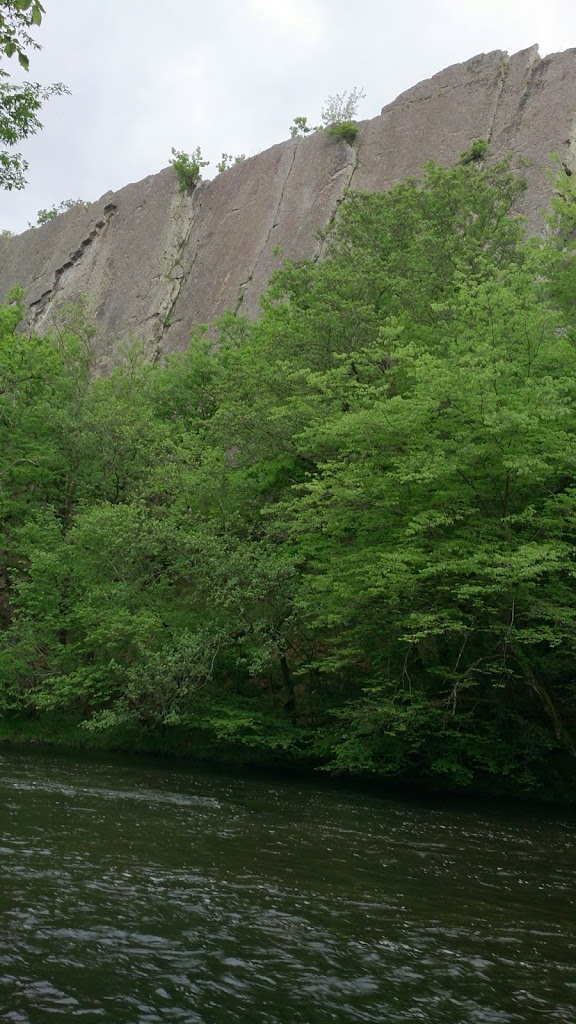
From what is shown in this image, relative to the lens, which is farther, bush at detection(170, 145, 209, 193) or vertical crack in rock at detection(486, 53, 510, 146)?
bush at detection(170, 145, 209, 193)

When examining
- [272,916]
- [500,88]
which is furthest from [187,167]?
[272,916]

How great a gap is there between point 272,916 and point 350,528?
13075 mm

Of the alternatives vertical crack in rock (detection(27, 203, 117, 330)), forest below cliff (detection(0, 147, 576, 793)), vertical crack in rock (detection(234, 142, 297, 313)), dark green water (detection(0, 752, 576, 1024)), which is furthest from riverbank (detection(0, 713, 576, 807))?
vertical crack in rock (detection(27, 203, 117, 330))

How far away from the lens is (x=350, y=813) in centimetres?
1501

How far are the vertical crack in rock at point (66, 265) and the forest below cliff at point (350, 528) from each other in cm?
2545

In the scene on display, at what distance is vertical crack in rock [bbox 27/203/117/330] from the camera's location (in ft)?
178

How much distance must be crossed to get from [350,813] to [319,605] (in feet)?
18.7

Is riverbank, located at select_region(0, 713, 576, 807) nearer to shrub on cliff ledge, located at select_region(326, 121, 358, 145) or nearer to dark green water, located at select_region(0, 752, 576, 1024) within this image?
dark green water, located at select_region(0, 752, 576, 1024)

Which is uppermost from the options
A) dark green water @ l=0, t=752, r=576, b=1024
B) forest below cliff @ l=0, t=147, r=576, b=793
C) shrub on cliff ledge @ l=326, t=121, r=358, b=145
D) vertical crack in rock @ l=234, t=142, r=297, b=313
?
shrub on cliff ledge @ l=326, t=121, r=358, b=145

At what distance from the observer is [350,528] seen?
20438mm

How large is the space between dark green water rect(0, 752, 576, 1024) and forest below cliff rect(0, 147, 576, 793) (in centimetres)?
472

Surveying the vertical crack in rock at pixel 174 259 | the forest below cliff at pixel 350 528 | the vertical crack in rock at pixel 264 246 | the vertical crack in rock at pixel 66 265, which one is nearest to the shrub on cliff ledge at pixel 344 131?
the vertical crack in rock at pixel 264 246

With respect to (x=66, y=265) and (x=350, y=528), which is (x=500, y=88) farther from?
(x=350, y=528)

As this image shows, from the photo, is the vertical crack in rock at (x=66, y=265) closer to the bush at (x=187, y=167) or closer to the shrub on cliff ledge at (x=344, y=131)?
the bush at (x=187, y=167)
